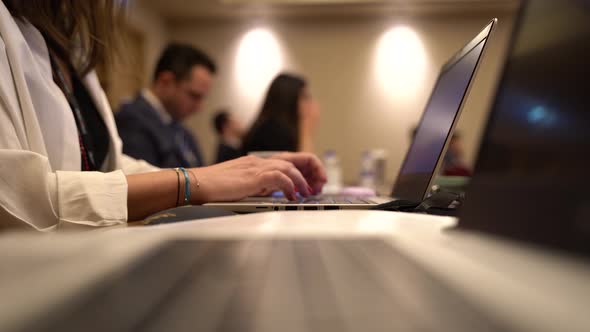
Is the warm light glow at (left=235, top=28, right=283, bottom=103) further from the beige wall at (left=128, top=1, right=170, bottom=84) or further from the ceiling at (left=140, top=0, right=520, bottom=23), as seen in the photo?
the beige wall at (left=128, top=1, right=170, bottom=84)

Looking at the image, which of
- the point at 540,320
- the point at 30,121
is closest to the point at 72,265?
the point at 540,320

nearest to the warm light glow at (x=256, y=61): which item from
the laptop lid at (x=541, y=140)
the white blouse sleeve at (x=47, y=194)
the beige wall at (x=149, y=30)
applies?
the beige wall at (x=149, y=30)

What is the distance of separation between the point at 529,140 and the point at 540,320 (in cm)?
14

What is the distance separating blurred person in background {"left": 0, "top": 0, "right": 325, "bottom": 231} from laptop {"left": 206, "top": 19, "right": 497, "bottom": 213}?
53 millimetres

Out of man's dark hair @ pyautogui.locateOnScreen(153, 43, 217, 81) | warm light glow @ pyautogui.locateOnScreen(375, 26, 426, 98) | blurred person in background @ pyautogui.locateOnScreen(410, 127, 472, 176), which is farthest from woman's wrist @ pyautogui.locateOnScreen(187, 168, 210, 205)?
warm light glow @ pyautogui.locateOnScreen(375, 26, 426, 98)

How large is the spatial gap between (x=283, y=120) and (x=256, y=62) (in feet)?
8.60

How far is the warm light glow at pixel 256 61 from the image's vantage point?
4566 mm

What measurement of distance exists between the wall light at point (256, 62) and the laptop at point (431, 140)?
390cm

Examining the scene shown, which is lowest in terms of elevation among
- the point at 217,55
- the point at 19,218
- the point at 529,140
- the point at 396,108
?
the point at 19,218

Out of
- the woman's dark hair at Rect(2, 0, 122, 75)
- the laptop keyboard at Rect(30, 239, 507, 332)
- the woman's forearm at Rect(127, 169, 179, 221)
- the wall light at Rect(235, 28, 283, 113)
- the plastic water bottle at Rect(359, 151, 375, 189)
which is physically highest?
the wall light at Rect(235, 28, 283, 113)

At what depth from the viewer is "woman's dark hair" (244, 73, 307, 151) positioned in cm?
217

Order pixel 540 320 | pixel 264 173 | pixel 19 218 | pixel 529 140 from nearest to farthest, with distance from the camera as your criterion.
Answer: pixel 540 320 < pixel 529 140 < pixel 19 218 < pixel 264 173

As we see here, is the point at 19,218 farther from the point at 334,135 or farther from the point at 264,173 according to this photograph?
the point at 334,135

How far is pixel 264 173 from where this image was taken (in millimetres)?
611
